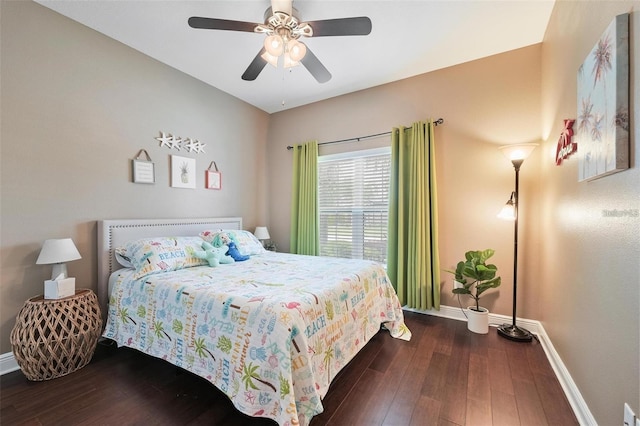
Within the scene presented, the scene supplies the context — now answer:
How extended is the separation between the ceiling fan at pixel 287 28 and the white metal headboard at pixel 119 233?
1.86 metres

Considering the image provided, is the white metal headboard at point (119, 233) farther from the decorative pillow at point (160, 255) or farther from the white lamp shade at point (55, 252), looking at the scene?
the white lamp shade at point (55, 252)

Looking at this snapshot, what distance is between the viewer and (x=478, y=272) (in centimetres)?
248

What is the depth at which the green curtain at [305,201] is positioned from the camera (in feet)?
12.2

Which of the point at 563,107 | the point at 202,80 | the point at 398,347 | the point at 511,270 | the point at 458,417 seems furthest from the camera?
the point at 202,80

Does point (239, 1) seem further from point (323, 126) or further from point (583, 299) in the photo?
point (583, 299)

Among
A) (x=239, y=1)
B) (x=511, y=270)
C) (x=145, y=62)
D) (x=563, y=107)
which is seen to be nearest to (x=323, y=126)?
(x=239, y=1)

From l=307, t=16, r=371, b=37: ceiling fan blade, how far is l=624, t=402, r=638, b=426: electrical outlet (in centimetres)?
224

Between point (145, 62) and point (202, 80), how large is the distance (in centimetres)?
65

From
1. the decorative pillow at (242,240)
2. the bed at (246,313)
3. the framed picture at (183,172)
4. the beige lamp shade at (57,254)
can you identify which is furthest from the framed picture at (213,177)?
the beige lamp shade at (57,254)

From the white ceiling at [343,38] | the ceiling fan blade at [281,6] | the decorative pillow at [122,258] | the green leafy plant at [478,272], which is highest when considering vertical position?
the white ceiling at [343,38]

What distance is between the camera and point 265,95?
3.62 m

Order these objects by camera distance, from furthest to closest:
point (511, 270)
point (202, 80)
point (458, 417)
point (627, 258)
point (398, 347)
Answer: point (202, 80) < point (511, 270) < point (398, 347) < point (458, 417) < point (627, 258)

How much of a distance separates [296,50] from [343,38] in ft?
2.54

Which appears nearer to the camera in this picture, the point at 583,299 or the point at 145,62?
the point at 583,299
